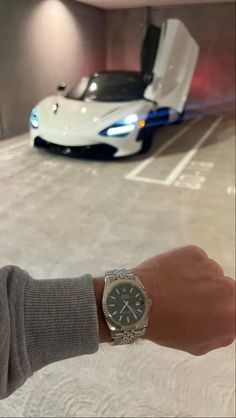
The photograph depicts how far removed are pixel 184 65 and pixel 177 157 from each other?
0.56 metres

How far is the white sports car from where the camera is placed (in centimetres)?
82

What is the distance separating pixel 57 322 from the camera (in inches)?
14.7

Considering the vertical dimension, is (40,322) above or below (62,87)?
below

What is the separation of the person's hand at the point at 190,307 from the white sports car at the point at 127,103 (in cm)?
38

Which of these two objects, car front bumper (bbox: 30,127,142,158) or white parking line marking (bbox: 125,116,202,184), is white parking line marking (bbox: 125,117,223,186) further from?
car front bumper (bbox: 30,127,142,158)

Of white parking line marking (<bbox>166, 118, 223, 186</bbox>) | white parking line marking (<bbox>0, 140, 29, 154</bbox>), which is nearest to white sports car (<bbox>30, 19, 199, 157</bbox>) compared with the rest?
white parking line marking (<bbox>0, 140, 29, 154</bbox>)

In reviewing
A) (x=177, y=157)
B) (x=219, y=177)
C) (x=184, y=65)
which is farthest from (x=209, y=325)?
(x=219, y=177)

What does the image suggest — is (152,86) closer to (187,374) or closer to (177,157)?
(177,157)

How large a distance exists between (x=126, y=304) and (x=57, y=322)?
85 mm

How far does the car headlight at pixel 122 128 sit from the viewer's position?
1.17 meters

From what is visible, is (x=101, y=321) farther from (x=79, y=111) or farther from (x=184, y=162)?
(x=184, y=162)

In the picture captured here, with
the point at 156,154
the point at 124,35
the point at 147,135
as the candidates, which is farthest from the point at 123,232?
the point at 124,35

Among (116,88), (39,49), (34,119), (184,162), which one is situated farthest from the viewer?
(184,162)

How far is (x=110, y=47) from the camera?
0.76 m
